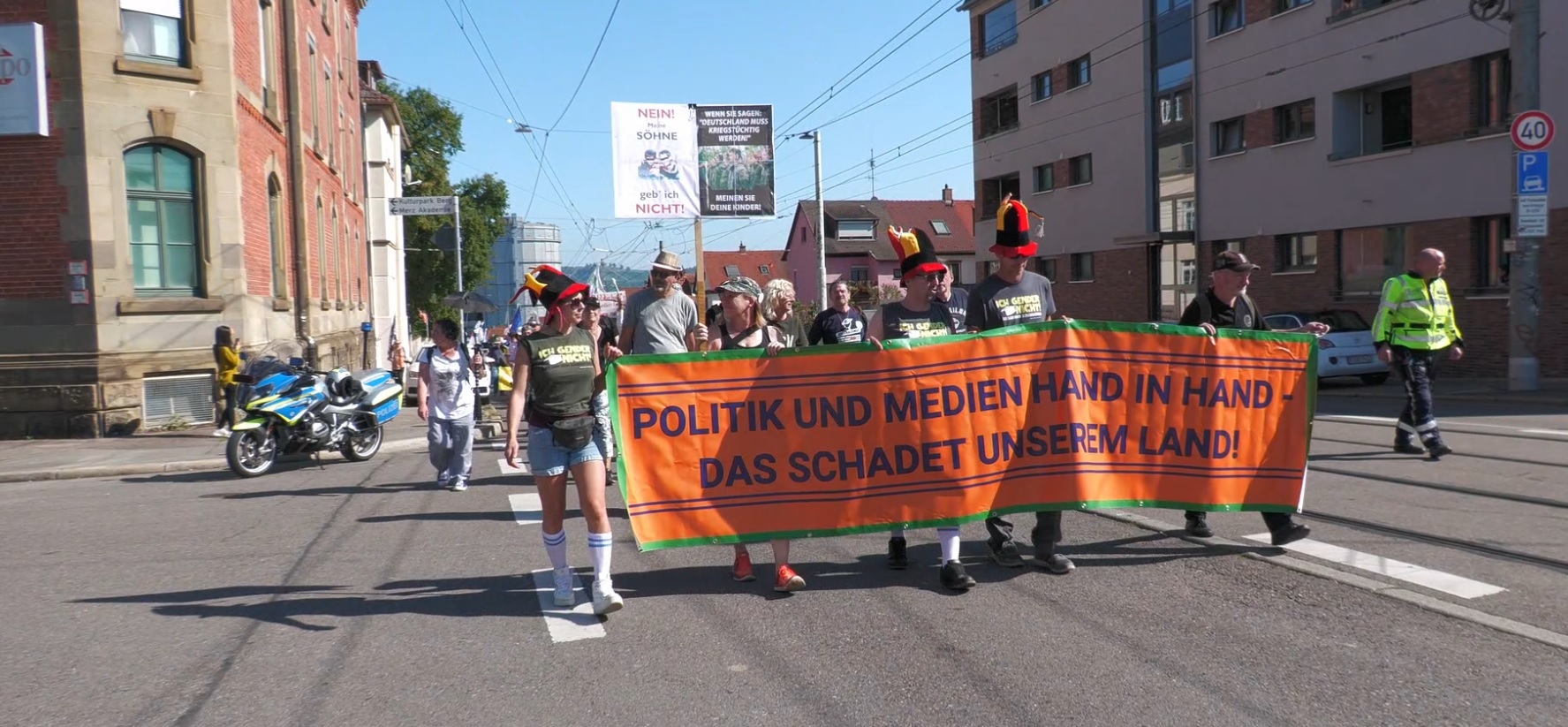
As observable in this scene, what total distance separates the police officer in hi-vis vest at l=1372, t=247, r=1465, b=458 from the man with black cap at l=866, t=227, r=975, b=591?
213 inches

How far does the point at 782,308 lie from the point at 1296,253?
23.9m

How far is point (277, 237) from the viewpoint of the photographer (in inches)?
845

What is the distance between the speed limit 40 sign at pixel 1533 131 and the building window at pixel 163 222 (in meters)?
19.4

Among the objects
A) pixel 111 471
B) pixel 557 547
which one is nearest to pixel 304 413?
pixel 111 471

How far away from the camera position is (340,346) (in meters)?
29.3

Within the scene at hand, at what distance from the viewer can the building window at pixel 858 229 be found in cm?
7481

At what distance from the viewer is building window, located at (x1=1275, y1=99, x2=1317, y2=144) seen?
2631 cm

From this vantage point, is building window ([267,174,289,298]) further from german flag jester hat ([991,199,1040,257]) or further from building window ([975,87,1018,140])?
building window ([975,87,1018,140])

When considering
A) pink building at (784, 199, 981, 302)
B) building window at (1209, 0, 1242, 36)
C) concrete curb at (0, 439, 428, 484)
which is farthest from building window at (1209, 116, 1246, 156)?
pink building at (784, 199, 981, 302)

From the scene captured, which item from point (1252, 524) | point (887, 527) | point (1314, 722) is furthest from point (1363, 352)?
point (1314, 722)

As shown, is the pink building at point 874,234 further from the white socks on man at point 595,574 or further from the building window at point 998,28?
the white socks on man at point 595,574

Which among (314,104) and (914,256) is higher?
(314,104)

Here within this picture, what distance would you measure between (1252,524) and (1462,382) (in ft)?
52.0

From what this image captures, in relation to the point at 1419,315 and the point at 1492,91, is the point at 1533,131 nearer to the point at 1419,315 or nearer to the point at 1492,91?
the point at 1492,91
